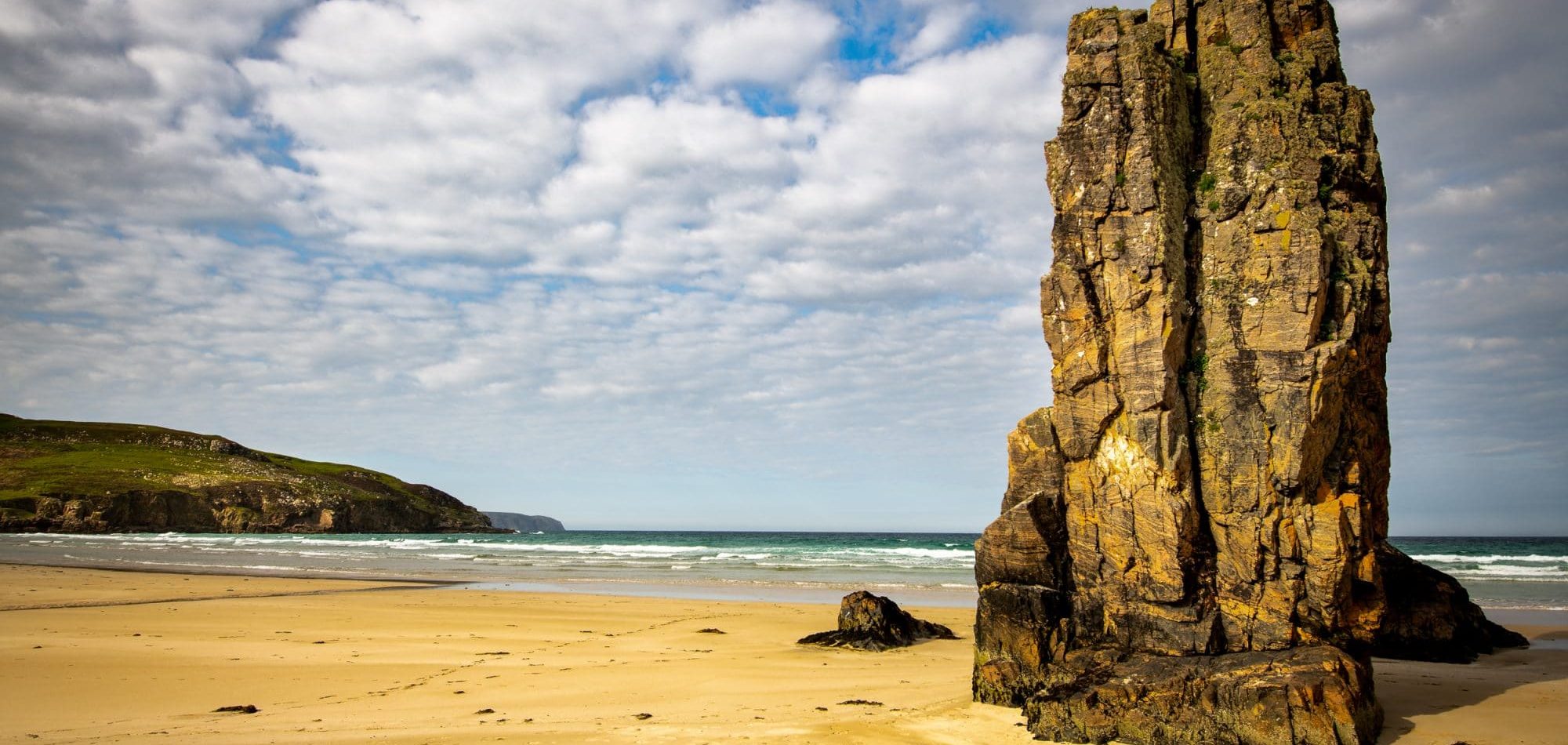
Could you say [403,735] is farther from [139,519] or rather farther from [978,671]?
[139,519]

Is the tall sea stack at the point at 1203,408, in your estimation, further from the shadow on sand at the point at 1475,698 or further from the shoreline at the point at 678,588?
the shoreline at the point at 678,588

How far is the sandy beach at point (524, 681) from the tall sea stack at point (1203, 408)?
1.35 meters

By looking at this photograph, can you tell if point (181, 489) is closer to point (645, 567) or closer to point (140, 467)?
point (140, 467)

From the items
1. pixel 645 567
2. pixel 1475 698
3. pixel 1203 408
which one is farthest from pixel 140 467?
pixel 1475 698

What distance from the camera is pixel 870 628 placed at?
1566 cm

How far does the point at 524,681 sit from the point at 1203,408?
987 centimetres

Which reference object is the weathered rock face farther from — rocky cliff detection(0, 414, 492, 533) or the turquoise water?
rocky cliff detection(0, 414, 492, 533)

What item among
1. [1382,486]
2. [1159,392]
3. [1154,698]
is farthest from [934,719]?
[1382,486]

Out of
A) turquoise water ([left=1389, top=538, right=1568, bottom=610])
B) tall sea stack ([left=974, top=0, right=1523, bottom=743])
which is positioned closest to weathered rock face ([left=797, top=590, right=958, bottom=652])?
tall sea stack ([left=974, top=0, right=1523, bottom=743])

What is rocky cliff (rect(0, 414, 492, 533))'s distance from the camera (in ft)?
236

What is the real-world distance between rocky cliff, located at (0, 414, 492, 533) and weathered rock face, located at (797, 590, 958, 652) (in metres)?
77.9

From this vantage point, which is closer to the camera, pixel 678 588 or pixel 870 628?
pixel 870 628

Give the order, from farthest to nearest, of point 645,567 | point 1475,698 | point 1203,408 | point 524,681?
1. point 645,567
2. point 524,681
3. point 1475,698
4. point 1203,408

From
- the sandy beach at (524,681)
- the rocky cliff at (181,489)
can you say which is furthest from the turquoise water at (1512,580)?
the rocky cliff at (181,489)
